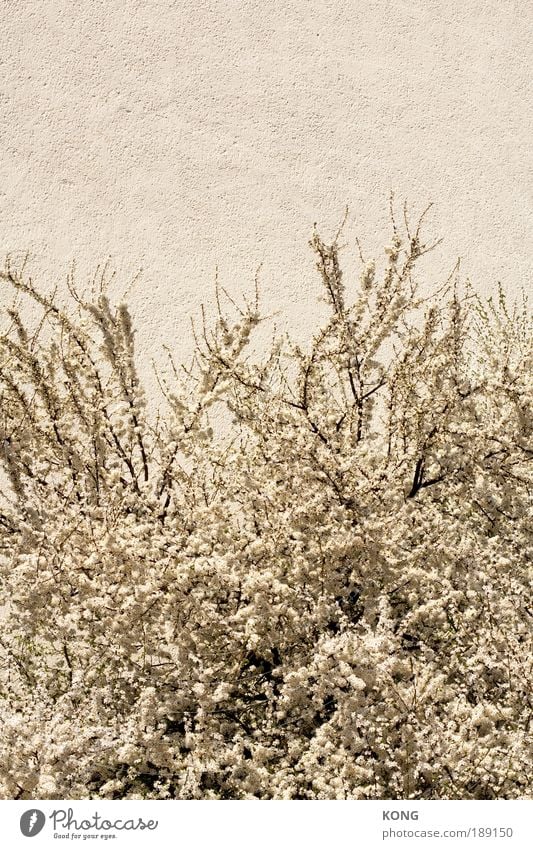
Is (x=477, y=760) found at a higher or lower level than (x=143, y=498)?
lower

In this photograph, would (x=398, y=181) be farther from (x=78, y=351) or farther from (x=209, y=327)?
(x=78, y=351)

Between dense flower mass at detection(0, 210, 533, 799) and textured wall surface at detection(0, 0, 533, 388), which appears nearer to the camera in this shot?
dense flower mass at detection(0, 210, 533, 799)

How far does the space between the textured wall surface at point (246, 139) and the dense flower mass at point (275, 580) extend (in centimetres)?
255

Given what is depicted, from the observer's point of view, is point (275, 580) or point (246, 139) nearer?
point (275, 580)

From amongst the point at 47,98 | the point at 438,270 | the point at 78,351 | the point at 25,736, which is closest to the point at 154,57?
the point at 47,98

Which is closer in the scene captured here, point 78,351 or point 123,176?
point 78,351

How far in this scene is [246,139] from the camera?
7766 millimetres

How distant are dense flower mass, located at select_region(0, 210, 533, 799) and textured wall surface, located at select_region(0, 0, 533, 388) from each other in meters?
2.55

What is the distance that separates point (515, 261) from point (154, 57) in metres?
3.70

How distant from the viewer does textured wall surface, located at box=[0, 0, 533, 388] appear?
7391mm

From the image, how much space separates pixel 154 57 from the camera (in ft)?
25.8

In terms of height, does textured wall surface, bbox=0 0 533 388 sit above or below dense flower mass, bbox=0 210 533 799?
above

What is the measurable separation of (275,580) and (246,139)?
4.99 metres

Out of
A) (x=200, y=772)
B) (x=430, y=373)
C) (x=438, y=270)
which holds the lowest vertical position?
(x=200, y=772)
